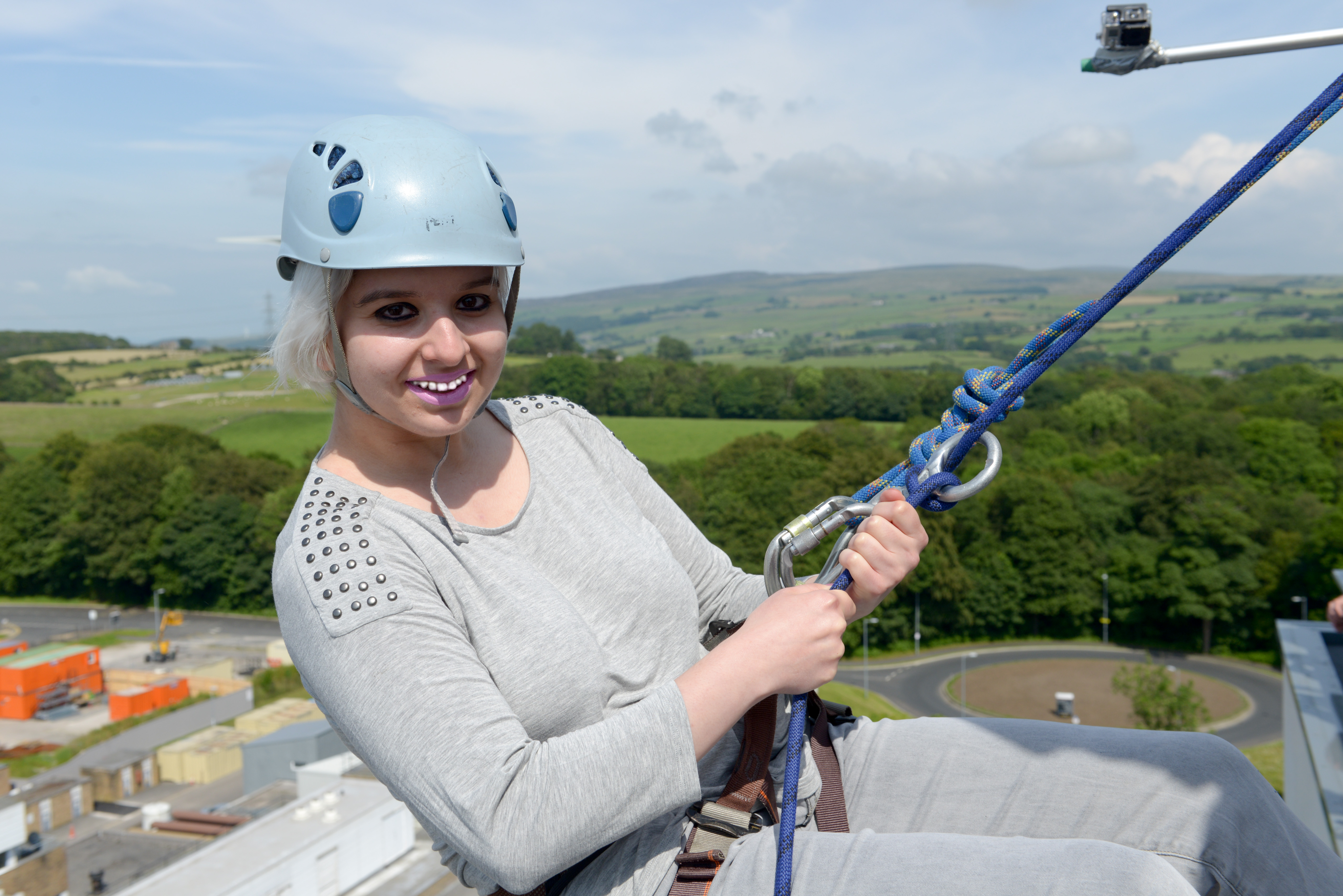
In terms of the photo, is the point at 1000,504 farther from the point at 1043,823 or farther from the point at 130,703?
the point at 1043,823

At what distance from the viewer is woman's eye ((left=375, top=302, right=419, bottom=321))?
6.67 ft

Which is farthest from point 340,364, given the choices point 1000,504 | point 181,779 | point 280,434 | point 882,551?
point 280,434

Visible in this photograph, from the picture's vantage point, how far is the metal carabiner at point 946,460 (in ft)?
6.81

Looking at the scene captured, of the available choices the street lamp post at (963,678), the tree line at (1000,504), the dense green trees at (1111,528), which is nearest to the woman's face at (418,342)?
the tree line at (1000,504)

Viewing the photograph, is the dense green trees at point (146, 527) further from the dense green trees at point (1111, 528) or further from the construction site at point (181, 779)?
the dense green trees at point (1111, 528)

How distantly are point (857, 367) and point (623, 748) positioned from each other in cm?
7920

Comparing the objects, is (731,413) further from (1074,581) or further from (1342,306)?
(1342,306)

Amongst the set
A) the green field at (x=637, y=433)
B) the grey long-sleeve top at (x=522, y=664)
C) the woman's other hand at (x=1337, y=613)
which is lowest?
the green field at (x=637, y=433)

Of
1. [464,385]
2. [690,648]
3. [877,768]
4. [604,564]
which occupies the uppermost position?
[464,385]

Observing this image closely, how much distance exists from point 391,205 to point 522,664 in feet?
3.34

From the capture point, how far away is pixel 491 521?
7.16ft

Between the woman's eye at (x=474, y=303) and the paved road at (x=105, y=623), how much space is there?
149 feet

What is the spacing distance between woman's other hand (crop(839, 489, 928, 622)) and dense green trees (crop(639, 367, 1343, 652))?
97.2 ft

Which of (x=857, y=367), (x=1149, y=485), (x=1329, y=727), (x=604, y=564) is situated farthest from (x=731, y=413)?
(x=604, y=564)
